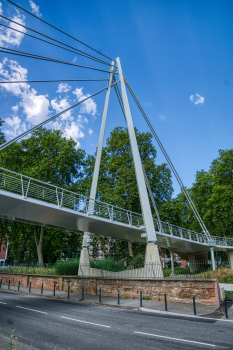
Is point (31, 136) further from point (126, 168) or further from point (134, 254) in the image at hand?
point (134, 254)

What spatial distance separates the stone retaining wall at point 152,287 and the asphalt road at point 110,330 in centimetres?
258

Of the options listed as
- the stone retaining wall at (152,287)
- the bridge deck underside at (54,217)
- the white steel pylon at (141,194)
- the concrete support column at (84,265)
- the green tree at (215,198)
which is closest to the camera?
the stone retaining wall at (152,287)

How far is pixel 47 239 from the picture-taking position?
3303 cm

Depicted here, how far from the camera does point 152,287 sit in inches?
523

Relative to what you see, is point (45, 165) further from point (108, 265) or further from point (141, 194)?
point (141, 194)

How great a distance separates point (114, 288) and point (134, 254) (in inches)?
764

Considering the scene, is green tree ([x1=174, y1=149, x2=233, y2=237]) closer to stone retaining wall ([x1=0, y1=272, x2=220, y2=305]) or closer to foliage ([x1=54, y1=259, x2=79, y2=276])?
foliage ([x1=54, y1=259, x2=79, y2=276])

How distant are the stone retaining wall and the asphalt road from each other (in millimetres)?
2582

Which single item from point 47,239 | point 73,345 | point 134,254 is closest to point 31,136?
point 47,239

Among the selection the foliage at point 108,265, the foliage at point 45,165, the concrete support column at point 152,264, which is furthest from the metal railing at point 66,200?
the foliage at point 45,165

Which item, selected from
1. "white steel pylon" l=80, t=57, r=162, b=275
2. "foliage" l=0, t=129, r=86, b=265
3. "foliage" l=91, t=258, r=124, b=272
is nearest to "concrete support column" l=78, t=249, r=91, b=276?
"white steel pylon" l=80, t=57, r=162, b=275

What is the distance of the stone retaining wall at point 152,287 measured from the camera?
37.9 ft

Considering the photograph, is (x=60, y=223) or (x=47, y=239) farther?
(x=47, y=239)

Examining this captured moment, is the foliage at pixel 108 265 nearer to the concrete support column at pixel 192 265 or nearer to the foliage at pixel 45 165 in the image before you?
the concrete support column at pixel 192 265
